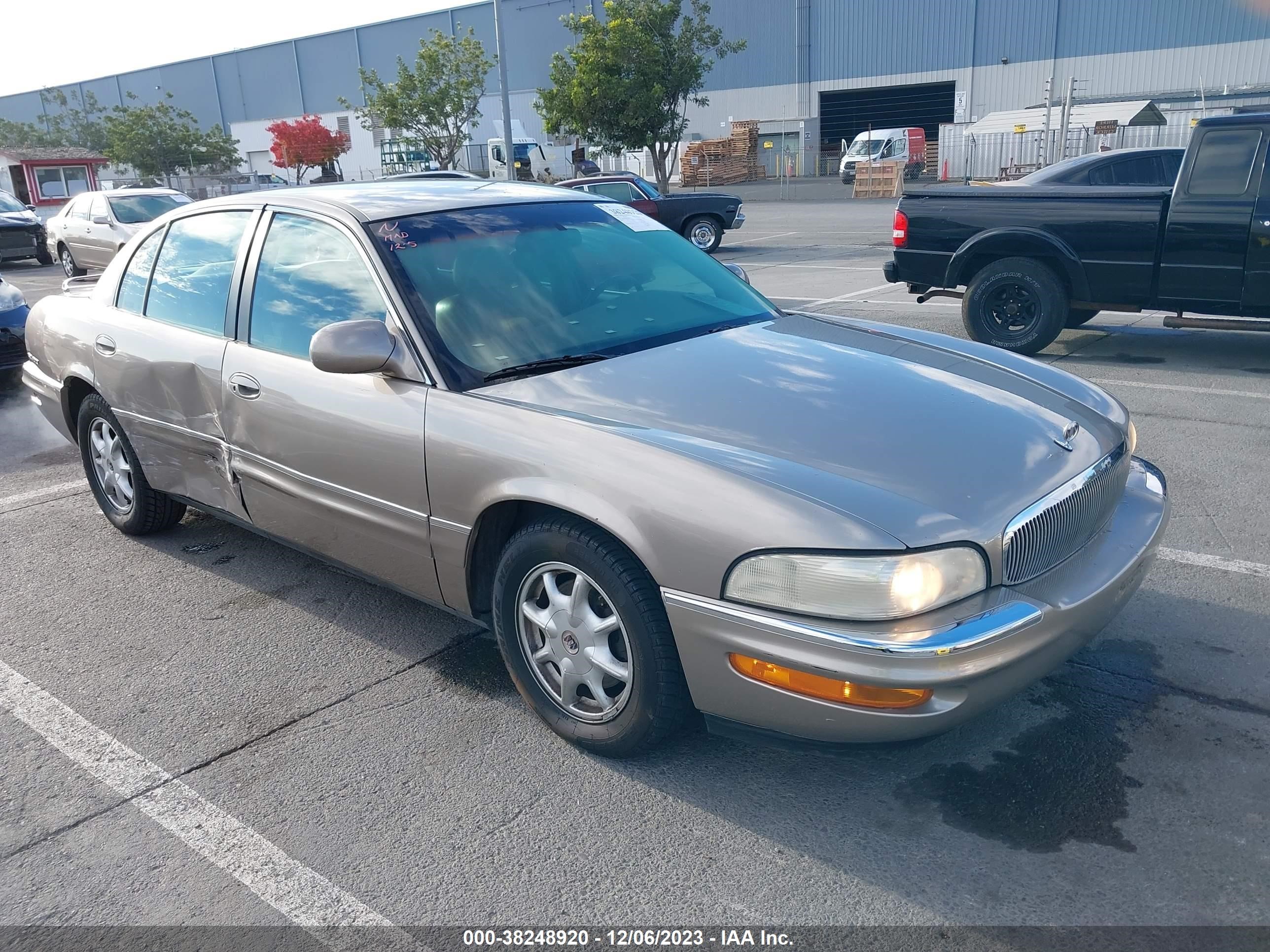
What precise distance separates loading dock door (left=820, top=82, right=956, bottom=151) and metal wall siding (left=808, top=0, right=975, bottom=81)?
1.14 m

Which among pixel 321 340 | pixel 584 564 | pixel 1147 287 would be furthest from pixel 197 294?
pixel 1147 287

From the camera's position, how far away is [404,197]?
3.86 meters

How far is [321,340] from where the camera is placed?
10.3ft

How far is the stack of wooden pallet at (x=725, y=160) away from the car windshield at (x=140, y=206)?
99.0ft

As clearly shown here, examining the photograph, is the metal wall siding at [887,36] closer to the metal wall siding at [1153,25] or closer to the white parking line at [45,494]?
the metal wall siding at [1153,25]

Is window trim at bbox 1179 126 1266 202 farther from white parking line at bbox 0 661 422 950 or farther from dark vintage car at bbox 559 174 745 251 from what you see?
dark vintage car at bbox 559 174 745 251

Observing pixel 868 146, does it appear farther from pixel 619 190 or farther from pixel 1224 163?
pixel 1224 163

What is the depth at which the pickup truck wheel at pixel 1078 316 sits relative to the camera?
331 inches

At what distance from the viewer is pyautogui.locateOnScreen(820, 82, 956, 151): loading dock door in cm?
4678

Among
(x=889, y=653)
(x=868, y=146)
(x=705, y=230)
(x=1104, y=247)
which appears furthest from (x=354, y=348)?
(x=868, y=146)

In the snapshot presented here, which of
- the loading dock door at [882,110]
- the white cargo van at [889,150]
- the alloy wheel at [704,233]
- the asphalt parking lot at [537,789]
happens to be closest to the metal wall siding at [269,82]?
the loading dock door at [882,110]

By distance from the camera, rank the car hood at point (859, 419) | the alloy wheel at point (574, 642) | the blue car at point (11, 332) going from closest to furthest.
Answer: the car hood at point (859, 419), the alloy wheel at point (574, 642), the blue car at point (11, 332)

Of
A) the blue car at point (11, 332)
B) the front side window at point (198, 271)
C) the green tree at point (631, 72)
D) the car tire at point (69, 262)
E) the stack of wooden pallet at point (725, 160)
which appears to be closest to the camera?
the front side window at point (198, 271)

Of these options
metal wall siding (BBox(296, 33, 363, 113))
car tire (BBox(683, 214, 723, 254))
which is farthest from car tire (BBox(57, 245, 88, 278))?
metal wall siding (BBox(296, 33, 363, 113))
